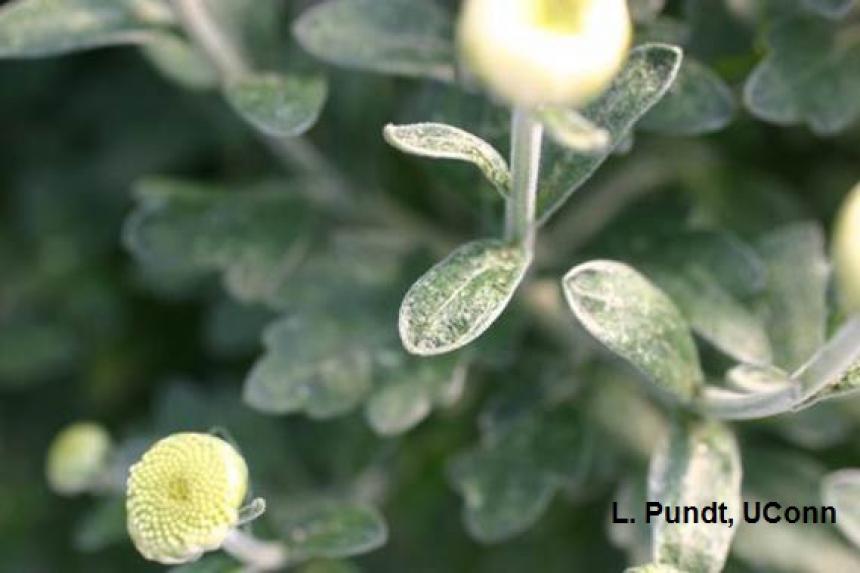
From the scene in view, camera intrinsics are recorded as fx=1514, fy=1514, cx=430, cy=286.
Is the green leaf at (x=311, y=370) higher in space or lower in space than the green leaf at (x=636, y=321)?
lower

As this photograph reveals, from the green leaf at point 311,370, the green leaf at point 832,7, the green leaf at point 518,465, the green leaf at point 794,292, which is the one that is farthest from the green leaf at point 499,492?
the green leaf at point 832,7

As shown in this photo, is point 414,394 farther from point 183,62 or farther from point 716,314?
point 183,62

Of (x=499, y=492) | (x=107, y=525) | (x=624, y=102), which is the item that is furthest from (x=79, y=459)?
(x=624, y=102)

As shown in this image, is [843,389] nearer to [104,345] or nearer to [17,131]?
[104,345]

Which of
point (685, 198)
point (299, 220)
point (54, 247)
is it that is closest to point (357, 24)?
point (299, 220)

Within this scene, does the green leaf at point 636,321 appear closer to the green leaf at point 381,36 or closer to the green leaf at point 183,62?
the green leaf at point 381,36

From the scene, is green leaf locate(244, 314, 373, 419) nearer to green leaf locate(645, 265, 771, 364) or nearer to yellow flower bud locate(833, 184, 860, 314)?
green leaf locate(645, 265, 771, 364)

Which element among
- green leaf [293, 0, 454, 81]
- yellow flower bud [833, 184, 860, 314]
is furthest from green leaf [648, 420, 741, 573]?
green leaf [293, 0, 454, 81]
